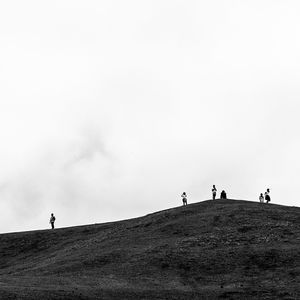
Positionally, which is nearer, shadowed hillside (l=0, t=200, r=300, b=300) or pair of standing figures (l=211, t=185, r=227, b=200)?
shadowed hillside (l=0, t=200, r=300, b=300)

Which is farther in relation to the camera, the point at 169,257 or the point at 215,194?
the point at 215,194

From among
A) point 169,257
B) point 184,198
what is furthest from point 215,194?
point 169,257

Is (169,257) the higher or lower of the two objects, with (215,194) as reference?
lower

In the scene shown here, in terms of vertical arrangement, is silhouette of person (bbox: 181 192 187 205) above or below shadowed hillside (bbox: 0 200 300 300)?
above

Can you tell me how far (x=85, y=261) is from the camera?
2494 inches

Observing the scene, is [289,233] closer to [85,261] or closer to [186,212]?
[186,212]

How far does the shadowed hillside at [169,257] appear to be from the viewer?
51.9 meters

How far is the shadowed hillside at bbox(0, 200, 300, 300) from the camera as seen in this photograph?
51.9 m

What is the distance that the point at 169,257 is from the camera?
63188 millimetres

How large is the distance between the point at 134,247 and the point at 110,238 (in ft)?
27.1

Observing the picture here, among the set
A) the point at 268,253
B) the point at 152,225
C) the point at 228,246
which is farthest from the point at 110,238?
the point at 268,253

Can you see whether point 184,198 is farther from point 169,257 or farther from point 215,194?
point 169,257

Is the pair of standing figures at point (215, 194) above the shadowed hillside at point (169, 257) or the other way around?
above

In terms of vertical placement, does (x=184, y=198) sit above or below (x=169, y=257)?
above
